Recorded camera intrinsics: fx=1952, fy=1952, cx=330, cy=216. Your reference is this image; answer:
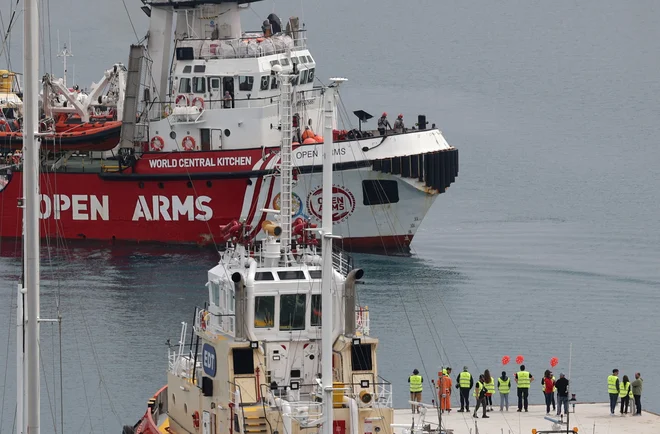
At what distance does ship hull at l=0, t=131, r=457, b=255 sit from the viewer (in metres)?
63.0

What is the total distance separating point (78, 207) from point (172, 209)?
349 cm

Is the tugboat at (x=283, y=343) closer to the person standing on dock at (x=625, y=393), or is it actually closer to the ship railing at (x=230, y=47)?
the person standing on dock at (x=625, y=393)

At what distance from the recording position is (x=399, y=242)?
6550cm

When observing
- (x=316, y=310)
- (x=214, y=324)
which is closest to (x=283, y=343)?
(x=316, y=310)

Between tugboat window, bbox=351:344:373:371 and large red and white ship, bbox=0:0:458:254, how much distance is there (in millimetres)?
28207

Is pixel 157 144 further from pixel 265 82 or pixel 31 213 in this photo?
pixel 31 213

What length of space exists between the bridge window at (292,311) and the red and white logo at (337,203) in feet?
92.9

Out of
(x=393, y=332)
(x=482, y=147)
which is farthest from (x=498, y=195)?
(x=393, y=332)

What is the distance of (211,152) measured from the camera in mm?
63781

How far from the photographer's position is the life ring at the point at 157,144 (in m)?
65.2

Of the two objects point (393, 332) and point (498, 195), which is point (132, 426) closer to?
point (393, 332)

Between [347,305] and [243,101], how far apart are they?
3135 centimetres

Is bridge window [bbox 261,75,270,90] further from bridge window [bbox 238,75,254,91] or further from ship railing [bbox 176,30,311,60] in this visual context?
ship railing [bbox 176,30,311,60]

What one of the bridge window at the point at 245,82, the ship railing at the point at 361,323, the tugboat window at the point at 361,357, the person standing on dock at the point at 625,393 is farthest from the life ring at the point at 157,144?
the tugboat window at the point at 361,357
